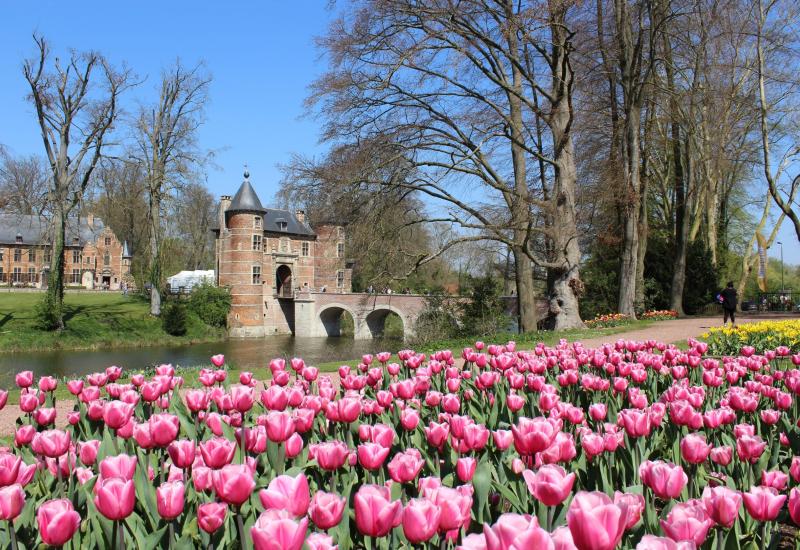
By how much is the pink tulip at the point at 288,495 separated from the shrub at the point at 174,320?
31.6 metres

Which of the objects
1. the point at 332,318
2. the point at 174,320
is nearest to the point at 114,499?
the point at 174,320

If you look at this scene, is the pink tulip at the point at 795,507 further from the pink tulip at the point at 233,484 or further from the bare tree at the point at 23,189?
the bare tree at the point at 23,189

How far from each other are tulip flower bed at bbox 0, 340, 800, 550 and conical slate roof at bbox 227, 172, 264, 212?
3811 centimetres

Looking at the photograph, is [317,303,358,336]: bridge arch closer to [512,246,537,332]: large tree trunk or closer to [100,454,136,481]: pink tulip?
[512,246,537,332]: large tree trunk

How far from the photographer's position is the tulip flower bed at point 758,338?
798 centimetres

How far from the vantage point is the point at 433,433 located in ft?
8.21

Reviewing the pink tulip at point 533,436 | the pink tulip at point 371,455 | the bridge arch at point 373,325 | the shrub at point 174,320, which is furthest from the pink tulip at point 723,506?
the bridge arch at point 373,325

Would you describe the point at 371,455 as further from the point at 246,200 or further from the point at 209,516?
the point at 246,200

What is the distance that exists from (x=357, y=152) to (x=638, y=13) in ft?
29.0


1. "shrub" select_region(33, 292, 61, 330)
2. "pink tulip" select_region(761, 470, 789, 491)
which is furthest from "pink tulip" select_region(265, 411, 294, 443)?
"shrub" select_region(33, 292, 61, 330)

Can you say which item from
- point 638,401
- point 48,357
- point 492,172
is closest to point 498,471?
point 638,401

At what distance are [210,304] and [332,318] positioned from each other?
30.3ft

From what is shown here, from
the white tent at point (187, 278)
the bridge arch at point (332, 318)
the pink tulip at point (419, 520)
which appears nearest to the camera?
the pink tulip at point (419, 520)

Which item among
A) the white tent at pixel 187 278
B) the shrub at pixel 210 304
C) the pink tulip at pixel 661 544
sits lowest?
the pink tulip at pixel 661 544
